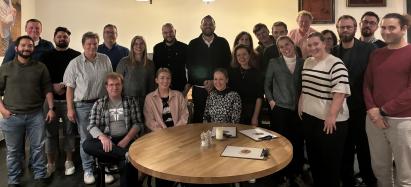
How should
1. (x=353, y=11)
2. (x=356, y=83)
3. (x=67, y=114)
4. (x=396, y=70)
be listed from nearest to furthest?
(x=396, y=70) < (x=356, y=83) < (x=67, y=114) < (x=353, y=11)

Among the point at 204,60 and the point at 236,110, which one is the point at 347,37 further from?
the point at 204,60

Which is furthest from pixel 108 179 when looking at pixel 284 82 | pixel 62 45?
pixel 284 82

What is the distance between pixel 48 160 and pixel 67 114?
64 cm

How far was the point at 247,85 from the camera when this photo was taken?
307 centimetres

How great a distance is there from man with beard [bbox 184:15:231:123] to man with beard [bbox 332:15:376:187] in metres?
1.09

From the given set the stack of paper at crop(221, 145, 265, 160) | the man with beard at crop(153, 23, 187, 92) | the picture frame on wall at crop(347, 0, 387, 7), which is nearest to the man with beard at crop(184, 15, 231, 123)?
the man with beard at crop(153, 23, 187, 92)

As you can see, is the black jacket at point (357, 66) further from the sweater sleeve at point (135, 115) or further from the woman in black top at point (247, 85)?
the sweater sleeve at point (135, 115)

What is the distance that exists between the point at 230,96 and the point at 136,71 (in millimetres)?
915

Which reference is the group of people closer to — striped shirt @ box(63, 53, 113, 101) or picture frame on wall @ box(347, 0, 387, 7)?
striped shirt @ box(63, 53, 113, 101)

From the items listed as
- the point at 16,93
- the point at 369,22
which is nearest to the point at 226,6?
the point at 369,22

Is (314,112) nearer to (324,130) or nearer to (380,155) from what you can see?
(324,130)

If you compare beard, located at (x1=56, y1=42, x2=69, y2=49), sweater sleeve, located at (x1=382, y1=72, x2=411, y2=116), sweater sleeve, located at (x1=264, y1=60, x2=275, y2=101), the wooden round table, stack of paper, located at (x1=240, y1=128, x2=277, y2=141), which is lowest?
the wooden round table

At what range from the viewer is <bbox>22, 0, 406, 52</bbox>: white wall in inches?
211

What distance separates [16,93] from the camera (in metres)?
2.81
